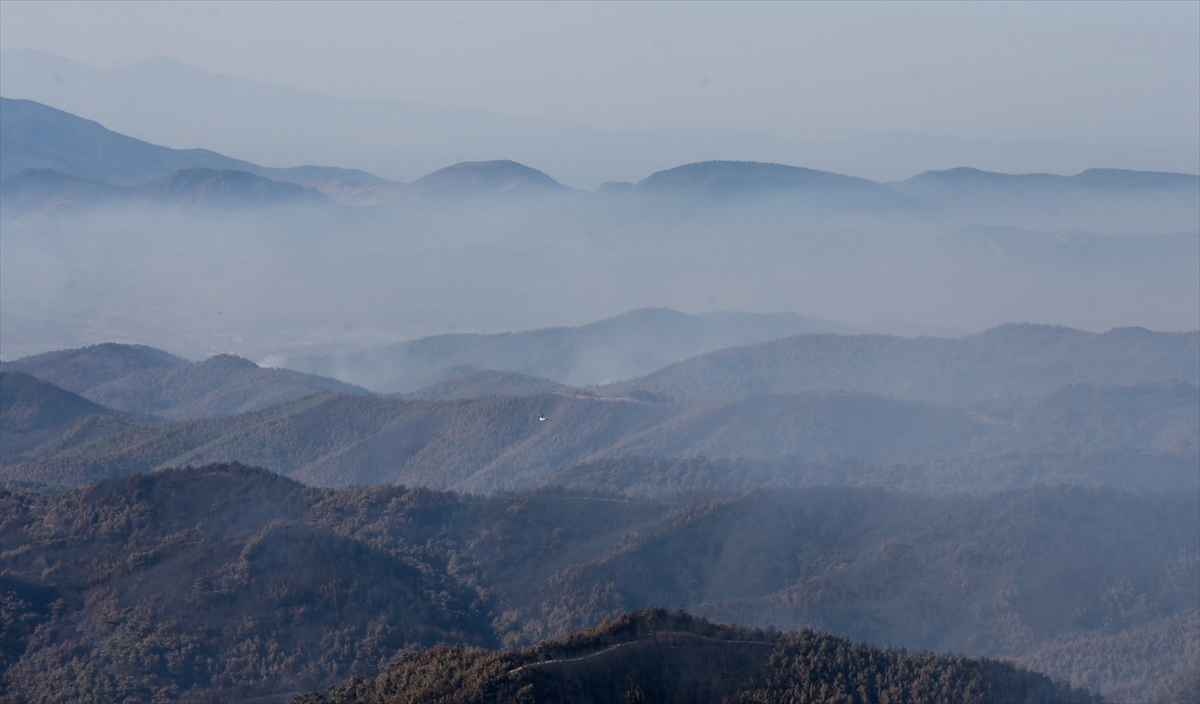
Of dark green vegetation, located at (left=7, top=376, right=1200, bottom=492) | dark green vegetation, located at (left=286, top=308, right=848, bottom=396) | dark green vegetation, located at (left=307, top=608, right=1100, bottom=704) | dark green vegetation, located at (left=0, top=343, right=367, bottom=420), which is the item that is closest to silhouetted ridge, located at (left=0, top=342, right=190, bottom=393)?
dark green vegetation, located at (left=0, top=343, right=367, bottom=420)

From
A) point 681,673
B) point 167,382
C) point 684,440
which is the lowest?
point 684,440

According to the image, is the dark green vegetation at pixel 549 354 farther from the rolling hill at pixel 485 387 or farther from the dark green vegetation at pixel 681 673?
the dark green vegetation at pixel 681 673

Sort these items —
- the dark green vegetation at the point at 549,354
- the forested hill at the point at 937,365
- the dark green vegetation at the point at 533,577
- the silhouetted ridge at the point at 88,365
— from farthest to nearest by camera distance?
the dark green vegetation at the point at 549,354, the forested hill at the point at 937,365, the silhouetted ridge at the point at 88,365, the dark green vegetation at the point at 533,577

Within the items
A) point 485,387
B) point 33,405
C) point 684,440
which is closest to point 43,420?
point 33,405

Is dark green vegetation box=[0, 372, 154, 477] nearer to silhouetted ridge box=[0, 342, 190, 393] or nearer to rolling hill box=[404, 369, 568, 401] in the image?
silhouetted ridge box=[0, 342, 190, 393]

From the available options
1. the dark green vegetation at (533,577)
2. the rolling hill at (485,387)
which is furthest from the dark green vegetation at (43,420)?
the dark green vegetation at (533,577)

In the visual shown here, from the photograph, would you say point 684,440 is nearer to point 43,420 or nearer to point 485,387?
point 485,387

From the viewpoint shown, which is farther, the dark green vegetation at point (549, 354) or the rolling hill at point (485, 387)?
the dark green vegetation at point (549, 354)
